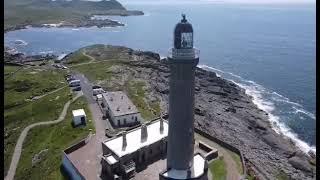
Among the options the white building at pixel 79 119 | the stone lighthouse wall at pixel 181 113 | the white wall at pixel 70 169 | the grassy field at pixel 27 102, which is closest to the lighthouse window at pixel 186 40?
the stone lighthouse wall at pixel 181 113

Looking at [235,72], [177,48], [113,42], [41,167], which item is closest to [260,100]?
[235,72]

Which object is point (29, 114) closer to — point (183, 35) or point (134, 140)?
point (134, 140)

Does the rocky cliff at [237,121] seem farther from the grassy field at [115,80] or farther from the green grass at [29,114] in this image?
the green grass at [29,114]

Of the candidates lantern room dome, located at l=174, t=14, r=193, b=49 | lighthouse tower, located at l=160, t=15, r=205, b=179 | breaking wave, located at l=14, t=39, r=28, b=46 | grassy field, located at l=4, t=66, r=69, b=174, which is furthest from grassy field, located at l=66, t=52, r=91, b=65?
lantern room dome, located at l=174, t=14, r=193, b=49

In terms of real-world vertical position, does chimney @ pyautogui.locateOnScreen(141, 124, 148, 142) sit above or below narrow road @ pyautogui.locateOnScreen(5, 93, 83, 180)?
above

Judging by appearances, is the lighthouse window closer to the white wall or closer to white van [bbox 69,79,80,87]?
the white wall
